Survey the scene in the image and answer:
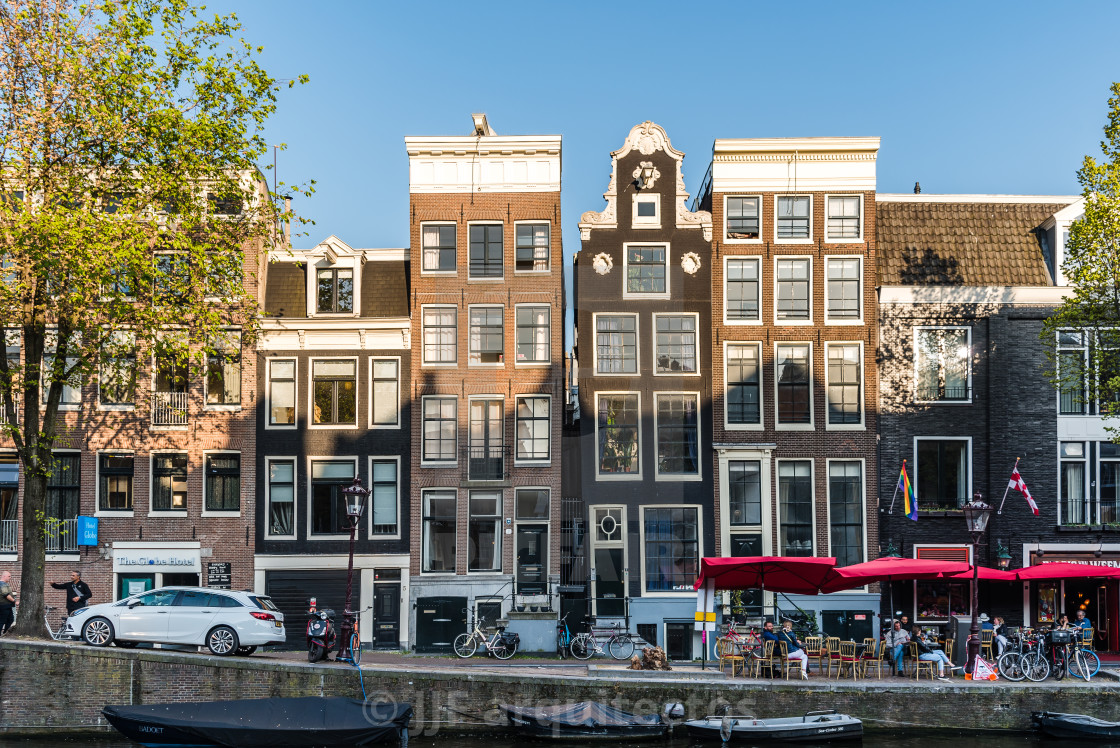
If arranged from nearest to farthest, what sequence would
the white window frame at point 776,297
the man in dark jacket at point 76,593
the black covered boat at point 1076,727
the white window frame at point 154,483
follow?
the black covered boat at point 1076,727, the man in dark jacket at point 76,593, the white window frame at point 154,483, the white window frame at point 776,297

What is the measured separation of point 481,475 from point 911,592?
14460mm

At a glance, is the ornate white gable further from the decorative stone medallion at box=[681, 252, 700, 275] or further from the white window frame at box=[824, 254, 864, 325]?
the white window frame at box=[824, 254, 864, 325]

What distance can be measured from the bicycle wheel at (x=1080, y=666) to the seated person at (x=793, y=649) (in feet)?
23.3

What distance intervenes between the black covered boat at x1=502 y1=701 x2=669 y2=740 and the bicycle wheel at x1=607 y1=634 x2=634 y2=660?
5526mm

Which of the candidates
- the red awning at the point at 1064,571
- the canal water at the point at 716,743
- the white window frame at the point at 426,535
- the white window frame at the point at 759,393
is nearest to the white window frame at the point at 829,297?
the white window frame at the point at 759,393

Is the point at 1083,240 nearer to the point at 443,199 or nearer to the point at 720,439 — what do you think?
the point at 720,439

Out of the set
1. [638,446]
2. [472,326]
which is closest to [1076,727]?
[638,446]

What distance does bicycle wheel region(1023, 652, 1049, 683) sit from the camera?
2794cm

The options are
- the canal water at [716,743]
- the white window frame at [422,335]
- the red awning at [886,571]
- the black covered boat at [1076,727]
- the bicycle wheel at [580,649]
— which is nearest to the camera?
the canal water at [716,743]

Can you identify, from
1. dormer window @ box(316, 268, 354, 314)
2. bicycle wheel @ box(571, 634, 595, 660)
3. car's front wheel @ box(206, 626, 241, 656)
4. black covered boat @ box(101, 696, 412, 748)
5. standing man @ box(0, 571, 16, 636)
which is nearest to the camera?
black covered boat @ box(101, 696, 412, 748)

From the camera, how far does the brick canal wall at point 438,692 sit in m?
26.3

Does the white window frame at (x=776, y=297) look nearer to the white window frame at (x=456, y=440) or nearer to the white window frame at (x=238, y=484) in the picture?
the white window frame at (x=456, y=440)

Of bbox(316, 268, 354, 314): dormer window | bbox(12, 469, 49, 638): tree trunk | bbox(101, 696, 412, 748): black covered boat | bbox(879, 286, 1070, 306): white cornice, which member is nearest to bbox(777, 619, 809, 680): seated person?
bbox(101, 696, 412, 748): black covered boat

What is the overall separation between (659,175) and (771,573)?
14.3 metres
